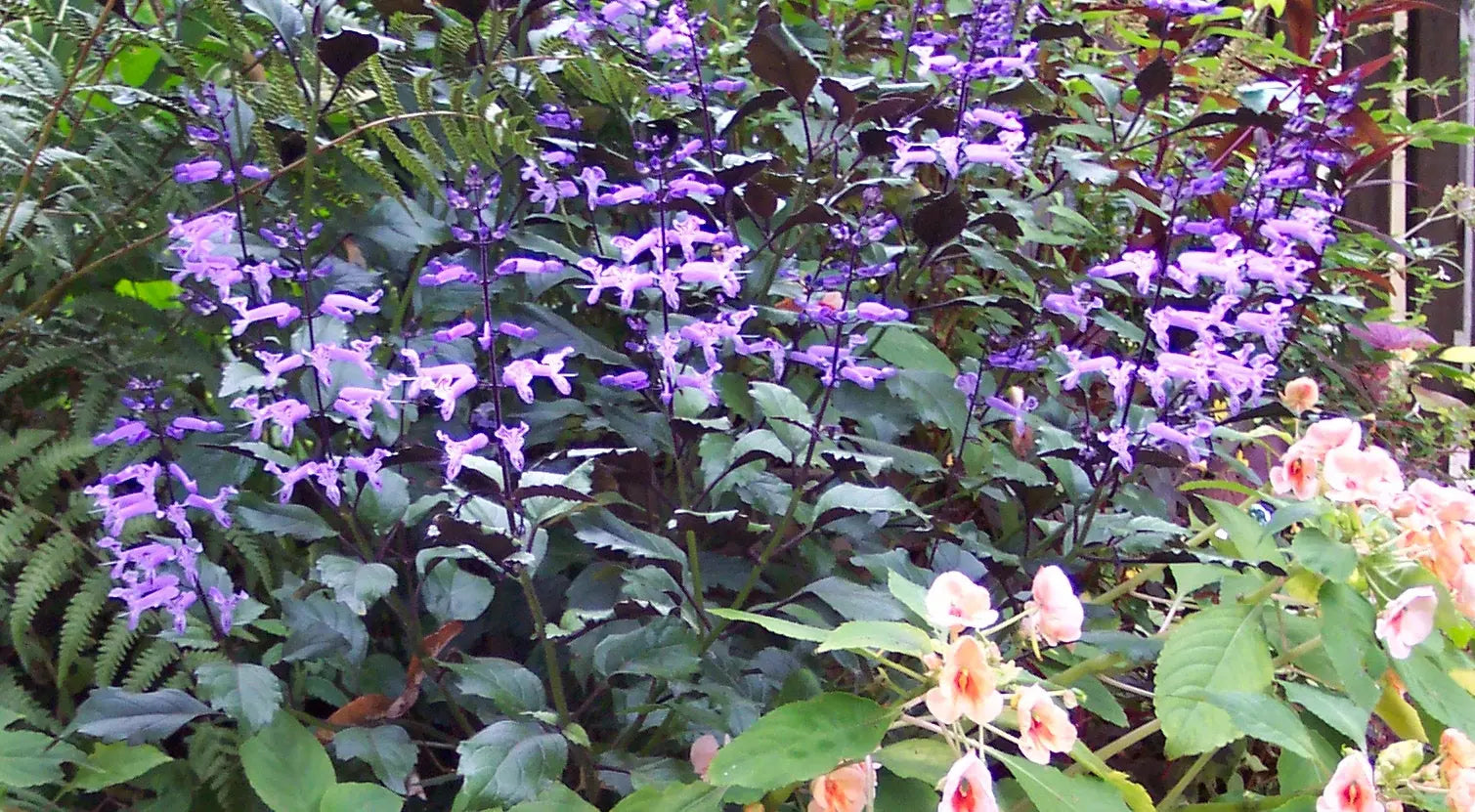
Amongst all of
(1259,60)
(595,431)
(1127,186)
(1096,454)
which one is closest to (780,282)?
(595,431)

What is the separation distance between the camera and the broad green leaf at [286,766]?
0.64 meters

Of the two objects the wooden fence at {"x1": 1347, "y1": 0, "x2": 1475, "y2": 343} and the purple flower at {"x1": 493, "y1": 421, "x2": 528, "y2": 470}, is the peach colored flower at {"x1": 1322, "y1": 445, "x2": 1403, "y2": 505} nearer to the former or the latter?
the purple flower at {"x1": 493, "y1": 421, "x2": 528, "y2": 470}

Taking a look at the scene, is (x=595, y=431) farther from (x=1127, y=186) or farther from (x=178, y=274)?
(x=1127, y=186)

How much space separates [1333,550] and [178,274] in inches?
33.2

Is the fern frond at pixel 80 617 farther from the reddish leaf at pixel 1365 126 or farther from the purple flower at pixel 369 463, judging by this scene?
the reddish leaf at pixel 1365 126

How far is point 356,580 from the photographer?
2.14 feet

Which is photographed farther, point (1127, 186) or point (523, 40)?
point (1127, 186)

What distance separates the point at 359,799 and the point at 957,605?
0.41 m

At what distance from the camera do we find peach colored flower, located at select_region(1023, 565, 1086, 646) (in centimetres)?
55

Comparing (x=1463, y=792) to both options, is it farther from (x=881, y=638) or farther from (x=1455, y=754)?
(x=881, y=638)

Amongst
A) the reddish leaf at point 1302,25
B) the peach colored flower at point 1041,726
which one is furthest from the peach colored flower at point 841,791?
the reddish leaf at point 1302,25

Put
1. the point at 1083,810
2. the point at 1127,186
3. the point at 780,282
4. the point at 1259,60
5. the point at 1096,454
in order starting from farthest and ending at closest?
the point at 1259,60 < the point at 1127,186 < the point at 780,282 < the point at 1096,454 < the point at 1083,810

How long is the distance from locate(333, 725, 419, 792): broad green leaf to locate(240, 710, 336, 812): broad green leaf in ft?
0.06

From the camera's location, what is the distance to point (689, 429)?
736 mm
